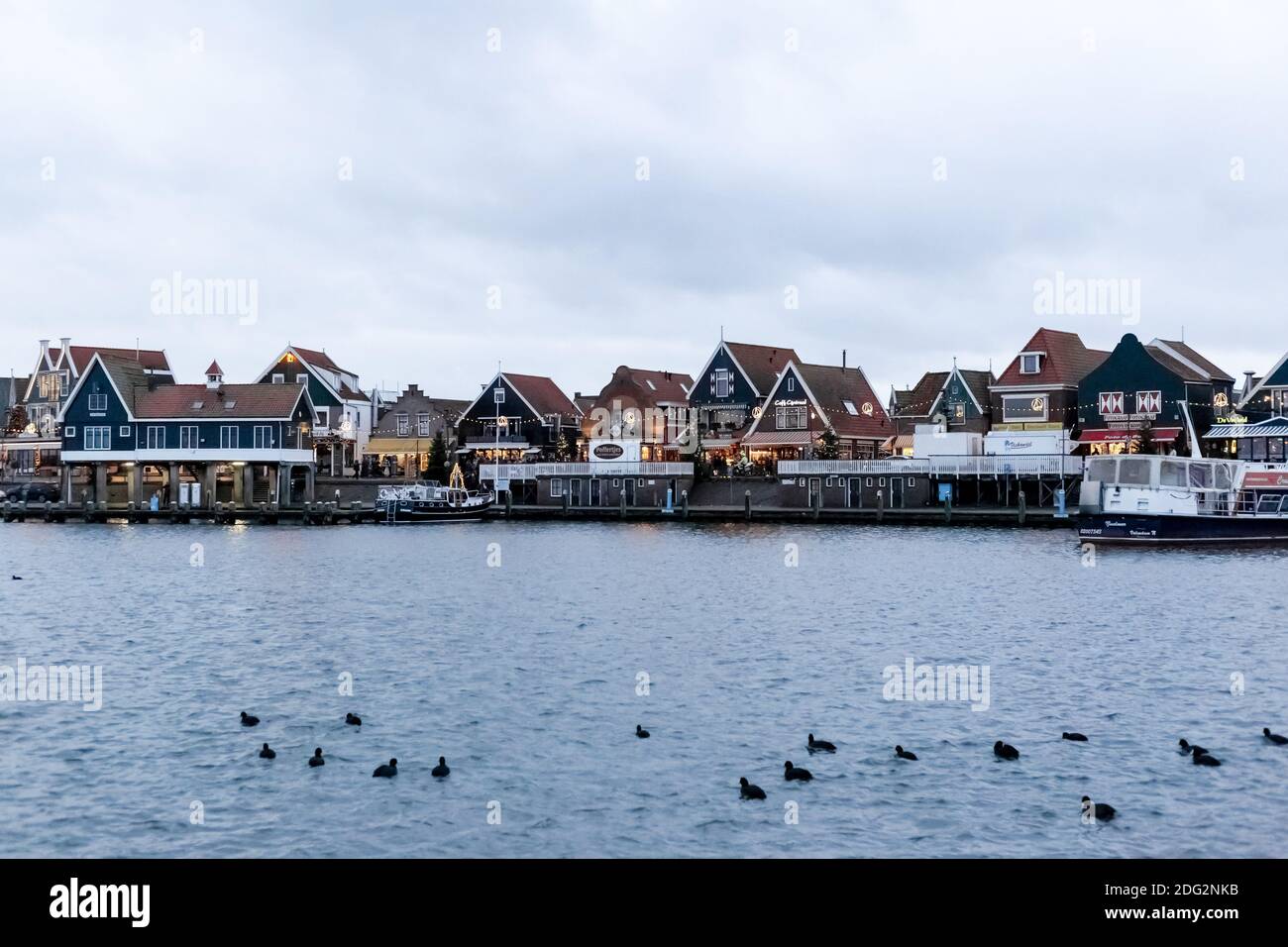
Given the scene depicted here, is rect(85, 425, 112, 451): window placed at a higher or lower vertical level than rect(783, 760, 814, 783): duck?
higher

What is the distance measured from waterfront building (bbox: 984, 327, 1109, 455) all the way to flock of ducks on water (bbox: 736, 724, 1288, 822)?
7332 centimetres

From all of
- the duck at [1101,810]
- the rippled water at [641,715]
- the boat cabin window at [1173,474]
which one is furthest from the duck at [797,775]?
the boat cabin window at [1173,474]

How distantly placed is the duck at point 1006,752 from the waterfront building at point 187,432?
86791 mm

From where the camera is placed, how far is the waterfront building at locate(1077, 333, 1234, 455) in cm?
9300

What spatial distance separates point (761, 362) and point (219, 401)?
46.9m

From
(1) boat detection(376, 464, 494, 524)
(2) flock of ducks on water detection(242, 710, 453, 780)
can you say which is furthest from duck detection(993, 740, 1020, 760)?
(1) boat detection(376, 464, 494, 524)

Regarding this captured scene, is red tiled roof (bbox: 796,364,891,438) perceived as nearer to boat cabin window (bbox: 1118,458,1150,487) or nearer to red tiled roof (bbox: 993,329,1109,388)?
red tiled roof (bbox: 993,329,1109,388)

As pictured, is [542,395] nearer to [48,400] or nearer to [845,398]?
[845,398]

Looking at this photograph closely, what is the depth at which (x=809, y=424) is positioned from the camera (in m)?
106

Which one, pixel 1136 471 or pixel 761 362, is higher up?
pixel 761 362

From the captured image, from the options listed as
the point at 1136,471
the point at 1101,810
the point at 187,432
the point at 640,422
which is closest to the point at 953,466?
the point at 1136,471

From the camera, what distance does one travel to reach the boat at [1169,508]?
71625mm

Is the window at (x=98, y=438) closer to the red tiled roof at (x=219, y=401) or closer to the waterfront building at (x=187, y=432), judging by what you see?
the waterfront building at (x=187, y=432)
